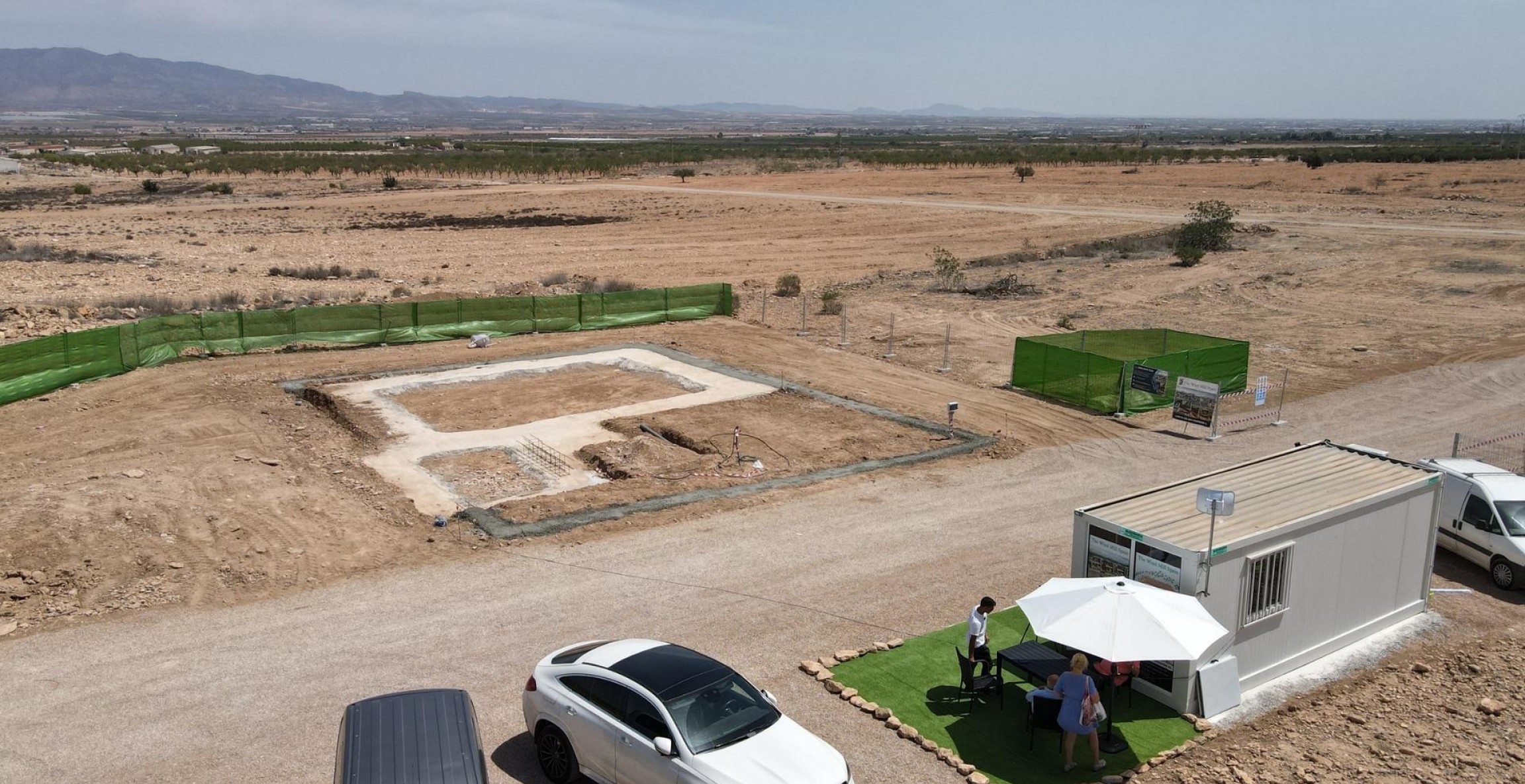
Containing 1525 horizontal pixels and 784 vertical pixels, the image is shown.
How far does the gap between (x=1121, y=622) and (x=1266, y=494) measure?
4.23 meters

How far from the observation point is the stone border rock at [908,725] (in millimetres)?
11359

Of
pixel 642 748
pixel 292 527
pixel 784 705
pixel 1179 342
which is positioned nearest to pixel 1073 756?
pixel 784 705

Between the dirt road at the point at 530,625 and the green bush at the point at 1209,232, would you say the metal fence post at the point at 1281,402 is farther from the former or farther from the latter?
the green bush at the point at 1209,232

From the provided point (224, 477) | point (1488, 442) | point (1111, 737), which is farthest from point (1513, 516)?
point (224, 477)

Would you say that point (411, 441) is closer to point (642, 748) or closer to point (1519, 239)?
point (642, 748)

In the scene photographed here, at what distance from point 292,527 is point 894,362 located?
18.5 meters

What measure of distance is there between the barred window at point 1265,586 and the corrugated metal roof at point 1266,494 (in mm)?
366

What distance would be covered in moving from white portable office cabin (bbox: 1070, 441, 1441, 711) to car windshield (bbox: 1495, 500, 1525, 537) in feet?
8.79

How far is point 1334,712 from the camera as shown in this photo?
12836mm

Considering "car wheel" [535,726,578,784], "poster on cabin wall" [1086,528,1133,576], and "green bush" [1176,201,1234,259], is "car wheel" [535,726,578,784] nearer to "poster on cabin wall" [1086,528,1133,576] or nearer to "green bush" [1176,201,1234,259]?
"poster on cabin wall" [1086,528,1133,576]

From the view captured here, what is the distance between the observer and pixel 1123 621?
11.3 meters

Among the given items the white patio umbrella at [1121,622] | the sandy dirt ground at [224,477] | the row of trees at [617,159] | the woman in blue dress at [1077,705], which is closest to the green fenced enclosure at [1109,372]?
the sandy dirt ground at [224,477]

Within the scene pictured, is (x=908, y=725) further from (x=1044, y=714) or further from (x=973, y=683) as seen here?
(x=1044, y=714)

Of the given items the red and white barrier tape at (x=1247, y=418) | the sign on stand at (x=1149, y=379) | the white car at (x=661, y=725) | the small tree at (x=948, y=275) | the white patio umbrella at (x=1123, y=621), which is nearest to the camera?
the white car at (x=661, y=725)
